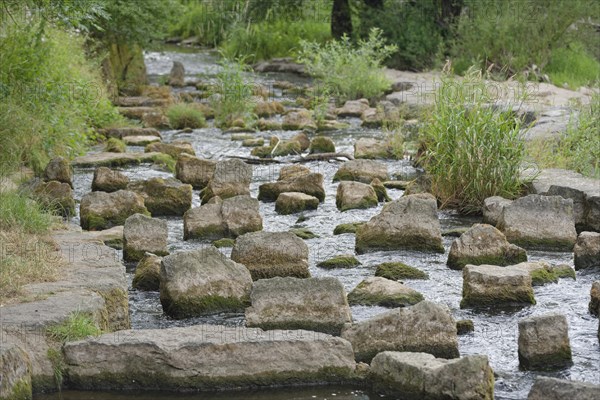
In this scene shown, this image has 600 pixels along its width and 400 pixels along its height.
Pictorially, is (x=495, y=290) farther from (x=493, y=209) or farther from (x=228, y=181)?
(x=228, y=181)

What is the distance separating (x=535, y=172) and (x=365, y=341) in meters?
5.10

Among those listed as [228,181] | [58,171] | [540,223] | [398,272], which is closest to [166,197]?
[228,181]

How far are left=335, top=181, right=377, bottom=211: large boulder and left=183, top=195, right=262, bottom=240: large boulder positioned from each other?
1299 mm

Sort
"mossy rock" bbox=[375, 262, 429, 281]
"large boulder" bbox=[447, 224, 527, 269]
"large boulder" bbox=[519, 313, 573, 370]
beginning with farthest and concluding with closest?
"large boulder" bbox=[447, 224, 527, 269], "mossy rock" bbox=[375, 262, 429, 281], "large boulder" bbox=[519, 313, 573, 370]

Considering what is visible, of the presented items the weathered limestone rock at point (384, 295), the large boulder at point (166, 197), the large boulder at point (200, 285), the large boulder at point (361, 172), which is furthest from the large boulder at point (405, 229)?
the large boulder at point (361, 172)

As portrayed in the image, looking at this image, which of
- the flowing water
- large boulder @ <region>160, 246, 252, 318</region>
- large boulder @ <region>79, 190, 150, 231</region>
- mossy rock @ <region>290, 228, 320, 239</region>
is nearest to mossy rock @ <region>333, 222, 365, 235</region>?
the flowing water

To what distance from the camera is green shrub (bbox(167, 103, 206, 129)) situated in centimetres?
1570

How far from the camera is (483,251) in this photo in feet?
25.5

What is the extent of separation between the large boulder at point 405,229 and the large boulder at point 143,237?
64.7 inches

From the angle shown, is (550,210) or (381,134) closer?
(550,210)

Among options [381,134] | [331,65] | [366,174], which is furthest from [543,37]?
[366,174]

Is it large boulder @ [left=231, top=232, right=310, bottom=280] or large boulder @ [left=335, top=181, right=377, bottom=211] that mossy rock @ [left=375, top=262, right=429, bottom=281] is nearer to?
large boulder @ [left=231, top=232, right=310, bottom=280]

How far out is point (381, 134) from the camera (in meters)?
14.8

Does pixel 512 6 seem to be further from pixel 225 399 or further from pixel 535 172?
pixel 225 399
